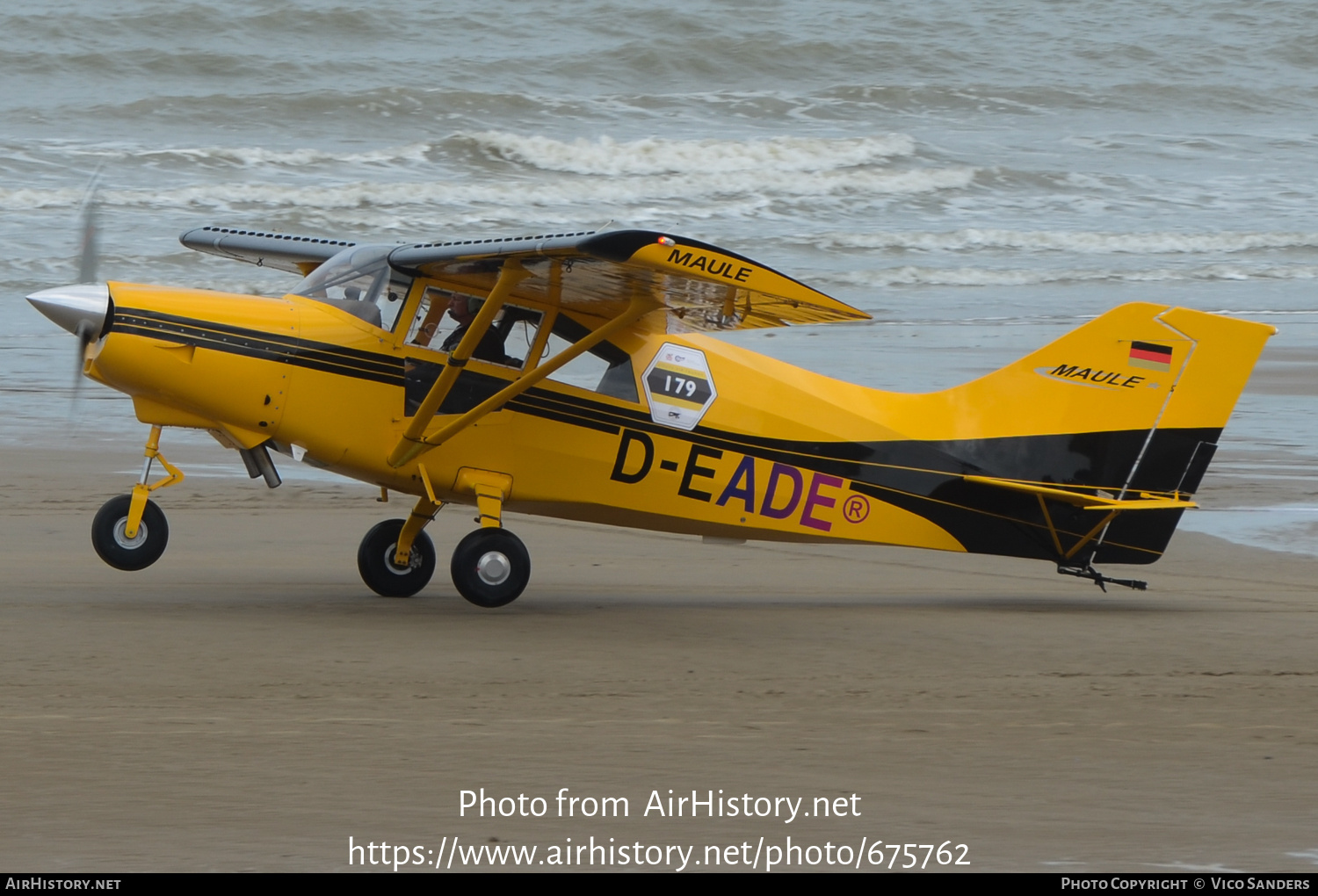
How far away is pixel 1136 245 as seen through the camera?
116 ft

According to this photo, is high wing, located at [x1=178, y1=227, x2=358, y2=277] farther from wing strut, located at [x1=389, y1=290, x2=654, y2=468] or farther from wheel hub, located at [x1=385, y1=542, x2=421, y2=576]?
wheel hub, located at [x1=385, y1=542, x2=421, y2=576]

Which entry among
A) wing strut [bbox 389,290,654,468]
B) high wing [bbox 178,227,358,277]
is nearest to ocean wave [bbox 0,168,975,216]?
high wing [bbox 178,227,358,277]

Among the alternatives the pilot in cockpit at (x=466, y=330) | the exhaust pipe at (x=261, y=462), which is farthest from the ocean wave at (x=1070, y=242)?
the exhaust pipe at (x=261, y=462)

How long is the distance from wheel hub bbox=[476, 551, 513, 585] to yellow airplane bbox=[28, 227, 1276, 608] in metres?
0.02

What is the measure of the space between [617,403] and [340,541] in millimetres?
3767

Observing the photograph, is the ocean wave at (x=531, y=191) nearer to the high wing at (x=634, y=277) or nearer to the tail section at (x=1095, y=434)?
the high wing at (x=634, y=277)

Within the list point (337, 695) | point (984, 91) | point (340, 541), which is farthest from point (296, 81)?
point (337, 695)

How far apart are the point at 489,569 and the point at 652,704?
2669mm

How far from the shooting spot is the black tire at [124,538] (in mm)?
9680

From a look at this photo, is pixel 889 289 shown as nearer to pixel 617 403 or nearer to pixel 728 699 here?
pixel 617 403

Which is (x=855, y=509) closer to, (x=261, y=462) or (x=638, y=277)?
(x=638, y=277)

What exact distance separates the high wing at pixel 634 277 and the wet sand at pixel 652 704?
2.06 meters

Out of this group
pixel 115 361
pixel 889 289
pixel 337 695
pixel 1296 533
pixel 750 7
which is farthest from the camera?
pixel 750 7

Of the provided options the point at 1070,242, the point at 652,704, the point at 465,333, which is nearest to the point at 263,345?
the point at 465,333
